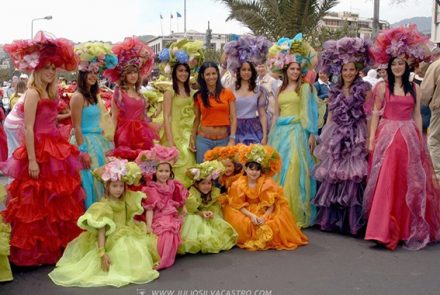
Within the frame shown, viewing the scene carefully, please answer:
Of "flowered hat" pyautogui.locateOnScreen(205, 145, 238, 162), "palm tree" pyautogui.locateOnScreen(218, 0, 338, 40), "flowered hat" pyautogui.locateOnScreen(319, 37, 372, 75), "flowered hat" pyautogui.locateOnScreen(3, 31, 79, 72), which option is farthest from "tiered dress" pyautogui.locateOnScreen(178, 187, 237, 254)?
"palm tree" pyautogui.locateOnScreen(218, 0, 338, 40)

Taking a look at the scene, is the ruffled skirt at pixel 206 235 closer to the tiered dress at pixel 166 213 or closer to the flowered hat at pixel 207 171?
the tiered dress at pixel 166 213

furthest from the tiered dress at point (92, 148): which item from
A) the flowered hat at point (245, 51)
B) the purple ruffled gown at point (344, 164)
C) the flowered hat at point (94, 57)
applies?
the purple ruffled gown at point (344, 164)

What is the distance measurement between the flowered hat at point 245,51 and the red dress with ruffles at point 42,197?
2555 mm

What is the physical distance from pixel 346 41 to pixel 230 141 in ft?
6.06

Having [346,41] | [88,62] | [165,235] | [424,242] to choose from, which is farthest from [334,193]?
[88,62]

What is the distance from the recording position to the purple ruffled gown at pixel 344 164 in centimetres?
624

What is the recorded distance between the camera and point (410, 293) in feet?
14.9

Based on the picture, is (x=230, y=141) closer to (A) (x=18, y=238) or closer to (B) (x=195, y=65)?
(B) (x=195, y=65)

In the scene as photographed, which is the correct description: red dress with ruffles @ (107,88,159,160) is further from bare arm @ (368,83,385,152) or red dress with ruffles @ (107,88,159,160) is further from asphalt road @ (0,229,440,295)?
bare arm @ (368,83,385,152)

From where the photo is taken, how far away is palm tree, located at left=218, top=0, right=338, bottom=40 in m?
15.1

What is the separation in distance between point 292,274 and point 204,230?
3.76 ft

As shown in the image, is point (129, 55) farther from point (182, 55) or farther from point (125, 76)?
point (182, 55)

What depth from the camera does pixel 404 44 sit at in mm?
5953

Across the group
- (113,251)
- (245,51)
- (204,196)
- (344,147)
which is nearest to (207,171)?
(204,196)
